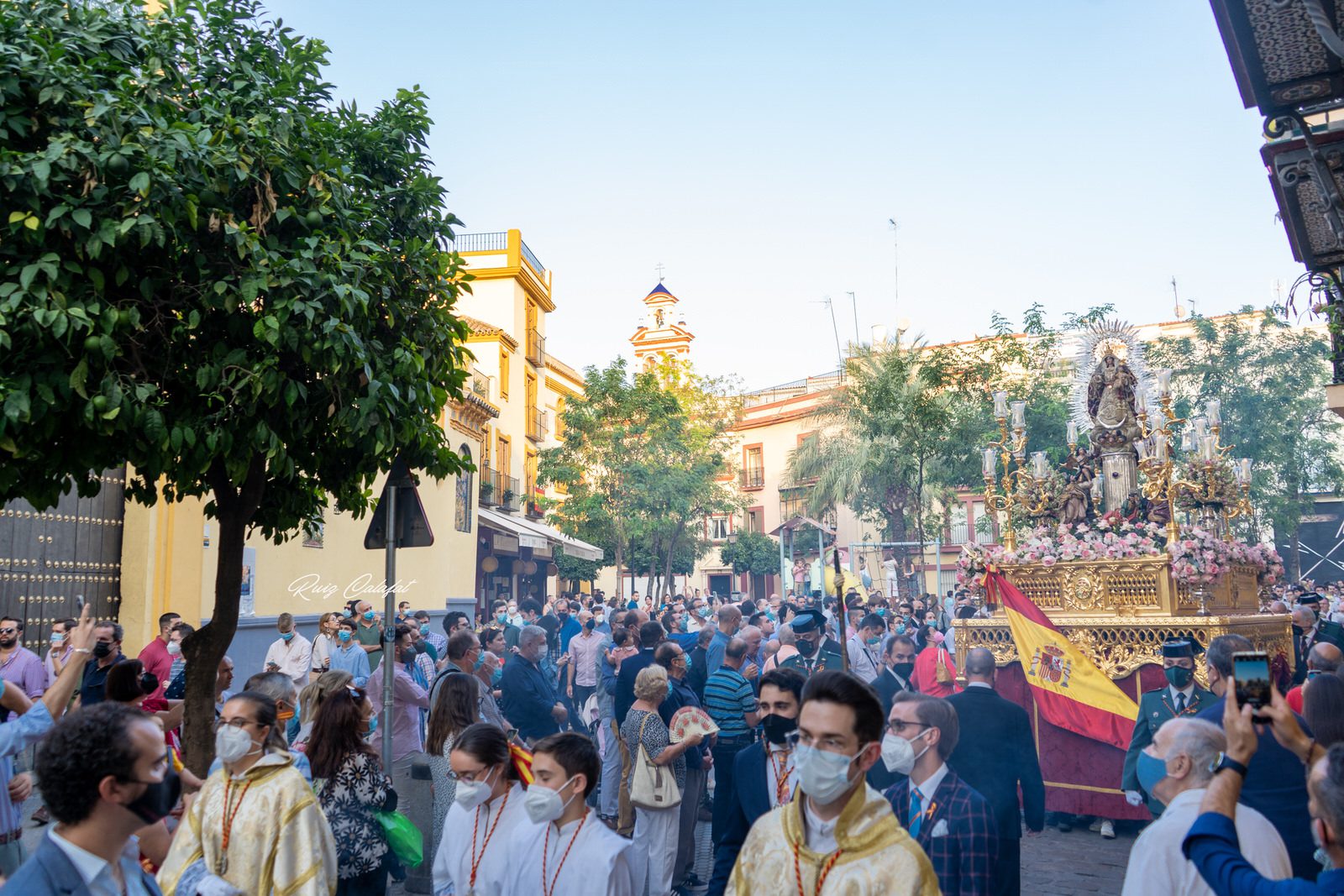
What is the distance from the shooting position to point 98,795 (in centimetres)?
287

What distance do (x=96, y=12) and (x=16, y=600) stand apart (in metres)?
8.99

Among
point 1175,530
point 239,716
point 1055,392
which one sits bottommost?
point 239,716

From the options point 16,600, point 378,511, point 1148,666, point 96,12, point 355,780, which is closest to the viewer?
point 355,780

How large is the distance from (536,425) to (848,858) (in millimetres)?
39268

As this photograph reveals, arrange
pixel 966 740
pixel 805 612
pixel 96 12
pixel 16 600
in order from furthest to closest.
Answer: pixel 16 600 → pixel 805 612 → pixel 966 740 → pixel 96 12

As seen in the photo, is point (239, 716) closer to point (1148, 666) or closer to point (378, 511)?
point (378, 511)

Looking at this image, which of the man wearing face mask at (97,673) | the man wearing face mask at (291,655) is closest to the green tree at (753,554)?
the man wearing face mask at (291,655)

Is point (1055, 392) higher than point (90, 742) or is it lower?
higher

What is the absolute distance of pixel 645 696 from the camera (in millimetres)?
7840

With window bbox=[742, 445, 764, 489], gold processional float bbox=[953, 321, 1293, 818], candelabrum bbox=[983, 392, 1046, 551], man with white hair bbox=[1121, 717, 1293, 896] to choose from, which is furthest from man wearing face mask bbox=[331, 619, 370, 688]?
window bbox=[742, 445, 764, 489]

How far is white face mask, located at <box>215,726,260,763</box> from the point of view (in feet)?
14.4

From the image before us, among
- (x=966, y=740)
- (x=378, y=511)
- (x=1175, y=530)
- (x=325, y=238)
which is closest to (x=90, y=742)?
(x=325, y=238)

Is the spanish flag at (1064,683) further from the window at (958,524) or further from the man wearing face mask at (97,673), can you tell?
the window at (958,524)

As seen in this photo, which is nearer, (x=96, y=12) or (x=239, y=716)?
(x=239, y=716)
